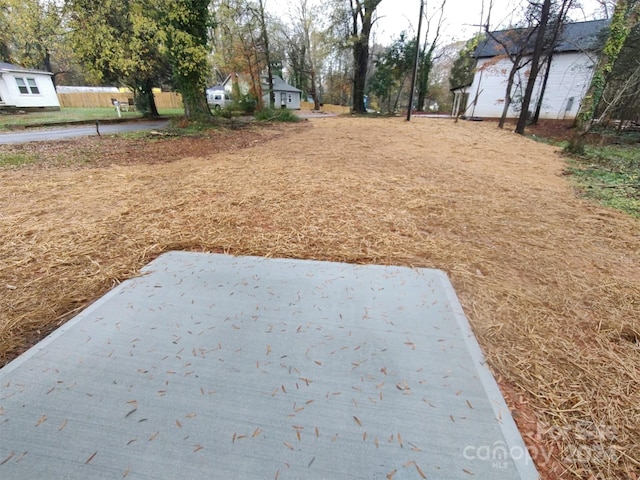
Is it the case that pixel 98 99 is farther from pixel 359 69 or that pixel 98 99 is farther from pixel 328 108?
pixel 359 69

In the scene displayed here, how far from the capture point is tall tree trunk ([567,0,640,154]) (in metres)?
7.13

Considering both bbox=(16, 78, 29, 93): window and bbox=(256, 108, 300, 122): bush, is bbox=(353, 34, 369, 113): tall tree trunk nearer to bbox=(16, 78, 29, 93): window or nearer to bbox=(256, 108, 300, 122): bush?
bbox=(256, 108, 300, 122): bush

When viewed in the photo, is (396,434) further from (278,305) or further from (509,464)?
(278,305)

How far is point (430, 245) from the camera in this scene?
2.79 meters

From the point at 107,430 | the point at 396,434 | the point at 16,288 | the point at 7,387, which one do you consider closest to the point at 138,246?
the point at 16,288

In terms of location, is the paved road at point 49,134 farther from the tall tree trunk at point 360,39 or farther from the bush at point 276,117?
the tall tree trunk at point 360,39

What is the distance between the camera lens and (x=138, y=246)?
2.69m

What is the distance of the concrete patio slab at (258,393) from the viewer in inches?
44.4

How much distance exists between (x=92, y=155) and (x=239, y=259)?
6.08 m

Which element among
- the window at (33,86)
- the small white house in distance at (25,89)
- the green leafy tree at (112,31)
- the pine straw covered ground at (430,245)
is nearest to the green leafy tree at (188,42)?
the green leafy tree at (112,31)

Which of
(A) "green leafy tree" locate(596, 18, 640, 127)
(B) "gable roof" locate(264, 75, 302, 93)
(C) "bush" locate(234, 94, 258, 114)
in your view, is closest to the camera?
(A) "green leafy tree" locate(596, 18, 640, 127)

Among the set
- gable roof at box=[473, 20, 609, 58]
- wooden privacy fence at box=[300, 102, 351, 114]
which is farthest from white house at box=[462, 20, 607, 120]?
wooden privacy fence at box=[300, 102, 351, 114]

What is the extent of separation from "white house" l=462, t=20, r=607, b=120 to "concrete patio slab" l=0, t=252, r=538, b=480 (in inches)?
859

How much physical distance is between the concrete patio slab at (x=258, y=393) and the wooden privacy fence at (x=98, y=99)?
32.3 meters
